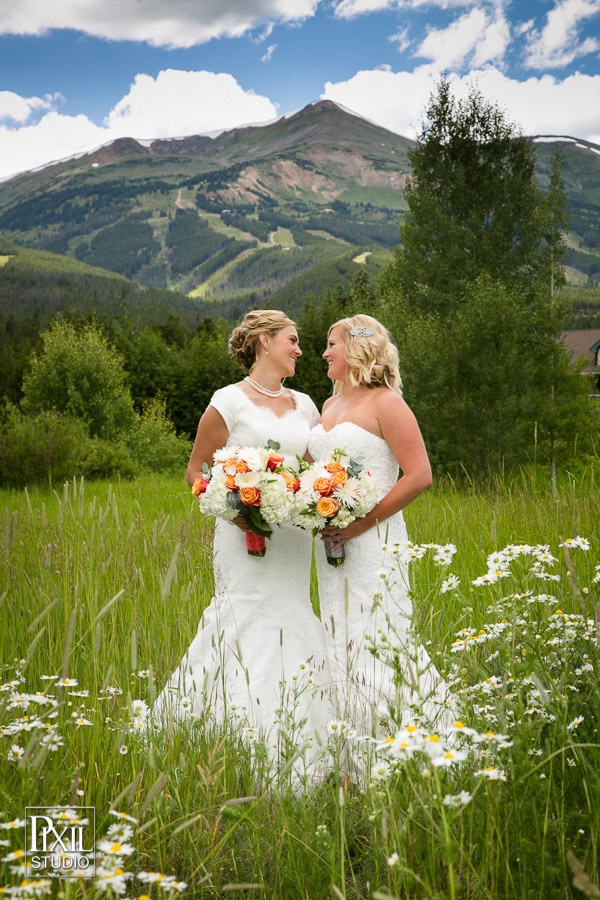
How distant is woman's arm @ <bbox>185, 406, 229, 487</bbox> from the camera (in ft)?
14.9

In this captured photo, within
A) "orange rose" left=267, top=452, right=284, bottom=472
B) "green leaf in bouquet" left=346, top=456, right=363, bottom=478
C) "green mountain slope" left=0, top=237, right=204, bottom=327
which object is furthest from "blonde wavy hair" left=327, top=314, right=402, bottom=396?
"green mountain slope" left=0, top=237, right=204, bottom=327

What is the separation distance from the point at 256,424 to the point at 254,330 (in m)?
0.67

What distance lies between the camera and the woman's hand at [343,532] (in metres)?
3.85

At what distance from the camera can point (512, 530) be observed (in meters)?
6.76

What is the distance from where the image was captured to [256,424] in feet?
14.6

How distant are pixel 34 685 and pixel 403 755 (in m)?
2.81

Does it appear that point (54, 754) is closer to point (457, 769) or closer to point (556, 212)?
point (457, 769)

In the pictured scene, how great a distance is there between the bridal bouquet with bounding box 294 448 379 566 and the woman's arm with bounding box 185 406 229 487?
109cm

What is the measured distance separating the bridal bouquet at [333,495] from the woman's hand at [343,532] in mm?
160

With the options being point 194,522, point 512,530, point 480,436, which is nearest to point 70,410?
point 480,436

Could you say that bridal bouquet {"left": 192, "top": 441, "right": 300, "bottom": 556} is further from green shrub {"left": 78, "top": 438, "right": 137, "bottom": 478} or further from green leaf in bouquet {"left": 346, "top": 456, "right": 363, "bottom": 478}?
green shrub {"left": 78, "top": 438, "right": 137, "bottom": 478}

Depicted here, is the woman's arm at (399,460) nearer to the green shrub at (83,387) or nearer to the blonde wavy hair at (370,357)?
the blonde wavy hair at (370,357)

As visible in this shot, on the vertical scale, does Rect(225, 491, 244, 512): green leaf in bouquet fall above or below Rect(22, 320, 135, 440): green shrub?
below

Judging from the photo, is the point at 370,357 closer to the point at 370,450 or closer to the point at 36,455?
the point at 370,450
